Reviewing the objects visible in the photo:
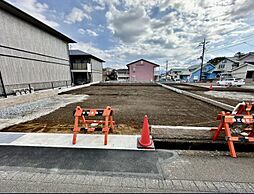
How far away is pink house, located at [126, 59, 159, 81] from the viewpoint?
138 ft

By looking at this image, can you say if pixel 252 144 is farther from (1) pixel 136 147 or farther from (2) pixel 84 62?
(2) pixel 84 62

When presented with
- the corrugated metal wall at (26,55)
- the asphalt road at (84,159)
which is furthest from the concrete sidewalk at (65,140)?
the corrugated metal wall at (26,55)

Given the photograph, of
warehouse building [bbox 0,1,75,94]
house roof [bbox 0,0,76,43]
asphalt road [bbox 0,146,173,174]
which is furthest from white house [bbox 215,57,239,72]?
asphalt road [bbox 0,146,173,174]

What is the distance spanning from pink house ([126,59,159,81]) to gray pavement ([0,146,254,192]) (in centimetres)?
4056

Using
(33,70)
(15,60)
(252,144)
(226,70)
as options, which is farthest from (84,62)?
(226,70)

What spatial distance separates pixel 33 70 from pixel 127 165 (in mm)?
13883

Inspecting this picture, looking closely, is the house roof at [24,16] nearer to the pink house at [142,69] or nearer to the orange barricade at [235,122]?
the orange barricade at [235,122]

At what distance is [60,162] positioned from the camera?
9.03ft

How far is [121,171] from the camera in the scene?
2510 millimetres

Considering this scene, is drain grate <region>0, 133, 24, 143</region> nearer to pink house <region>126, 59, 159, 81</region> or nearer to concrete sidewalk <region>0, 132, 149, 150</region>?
concrete sidewalk <region>0, 132, 149, 150</region>

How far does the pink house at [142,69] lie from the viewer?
42125 mm

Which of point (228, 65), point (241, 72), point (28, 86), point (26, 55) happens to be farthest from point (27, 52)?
point (228, 65)

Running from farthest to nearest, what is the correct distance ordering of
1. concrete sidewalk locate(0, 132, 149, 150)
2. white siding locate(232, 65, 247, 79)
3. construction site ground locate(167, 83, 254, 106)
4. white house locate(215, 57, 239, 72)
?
white house locate(215, 57, 239, 72)
white siding locate(232, 65, 247, 79)
construction site ground locate(167, 83, 254, 106)
concrete sidewalk locate(0, 132, 149, 150)

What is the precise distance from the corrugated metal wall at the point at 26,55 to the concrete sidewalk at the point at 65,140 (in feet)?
27.0
